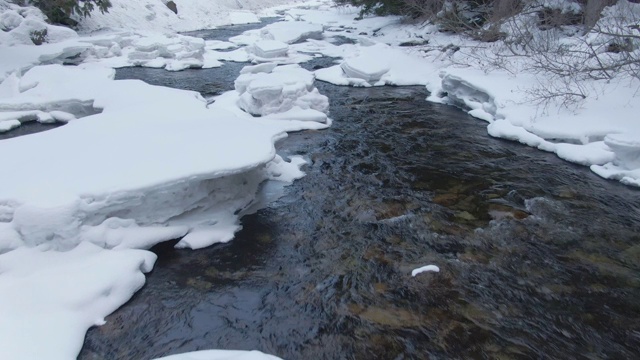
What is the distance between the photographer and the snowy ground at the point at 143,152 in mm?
4301

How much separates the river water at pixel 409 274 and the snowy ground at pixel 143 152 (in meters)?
0.37

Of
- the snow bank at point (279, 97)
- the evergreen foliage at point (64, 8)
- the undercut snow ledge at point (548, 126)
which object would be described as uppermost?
the undercut snow ledge at point (548, 126)

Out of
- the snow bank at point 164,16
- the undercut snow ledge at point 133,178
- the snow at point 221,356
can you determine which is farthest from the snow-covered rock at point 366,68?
the snow bank at point 164,16

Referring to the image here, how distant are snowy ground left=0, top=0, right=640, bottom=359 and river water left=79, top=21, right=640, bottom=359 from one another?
368mm

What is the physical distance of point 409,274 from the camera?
4.67 meters

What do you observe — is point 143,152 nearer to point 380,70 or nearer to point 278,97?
point 278,97

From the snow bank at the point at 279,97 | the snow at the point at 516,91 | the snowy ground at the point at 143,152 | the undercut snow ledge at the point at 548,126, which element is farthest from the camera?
the snow bank at the point at 279,97

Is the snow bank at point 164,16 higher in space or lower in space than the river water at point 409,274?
lower

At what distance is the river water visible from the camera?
3.85 meters

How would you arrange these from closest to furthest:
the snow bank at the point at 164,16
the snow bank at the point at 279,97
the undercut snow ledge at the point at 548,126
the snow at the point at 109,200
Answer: the snow at the point at 109,200 < the undercut snow ledge at the point at 548,126 < the snow bank at the point at 279,97 < the snow bank at the point at 164,16

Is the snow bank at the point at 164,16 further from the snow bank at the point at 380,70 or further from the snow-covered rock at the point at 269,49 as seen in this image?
the snow bank at the point at 380,70

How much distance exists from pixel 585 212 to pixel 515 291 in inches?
91.6

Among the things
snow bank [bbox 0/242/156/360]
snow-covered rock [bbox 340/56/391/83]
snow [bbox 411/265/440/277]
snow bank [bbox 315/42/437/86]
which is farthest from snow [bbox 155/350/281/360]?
snow-covered rock [bbox 340/56/391/83]

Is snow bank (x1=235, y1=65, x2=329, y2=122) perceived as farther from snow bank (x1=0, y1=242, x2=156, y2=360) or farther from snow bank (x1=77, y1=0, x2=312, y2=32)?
snow bank (x1=77, y1=0, x2=312, y2=32)
